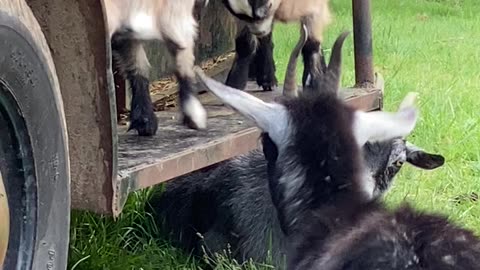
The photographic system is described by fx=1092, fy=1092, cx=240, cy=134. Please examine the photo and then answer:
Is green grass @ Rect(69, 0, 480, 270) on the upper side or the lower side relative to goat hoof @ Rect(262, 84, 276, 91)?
lower

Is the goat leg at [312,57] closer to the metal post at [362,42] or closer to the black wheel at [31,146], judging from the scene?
the metal post at [362,42]

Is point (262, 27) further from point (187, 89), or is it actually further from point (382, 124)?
point (382, 124)

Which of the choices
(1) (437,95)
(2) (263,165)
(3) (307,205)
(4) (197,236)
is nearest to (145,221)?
(4) (197,236)

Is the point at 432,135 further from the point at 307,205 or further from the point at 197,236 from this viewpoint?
the point at 307,205

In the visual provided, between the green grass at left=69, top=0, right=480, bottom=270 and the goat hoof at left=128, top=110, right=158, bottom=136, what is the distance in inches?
27.0

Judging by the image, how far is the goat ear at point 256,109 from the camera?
4.10 metres

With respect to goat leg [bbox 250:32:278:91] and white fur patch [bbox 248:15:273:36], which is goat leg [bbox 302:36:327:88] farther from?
white fur patch [bbox 248:15:273:36]

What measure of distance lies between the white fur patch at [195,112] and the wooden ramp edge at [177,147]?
0.04 meters

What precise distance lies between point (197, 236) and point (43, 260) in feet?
7.18

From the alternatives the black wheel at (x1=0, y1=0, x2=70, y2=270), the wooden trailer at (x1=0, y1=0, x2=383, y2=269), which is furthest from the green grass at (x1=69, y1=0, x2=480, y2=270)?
the black wheel at (x1=0, y1=0, x2=70, y2=270)

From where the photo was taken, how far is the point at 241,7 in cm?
522

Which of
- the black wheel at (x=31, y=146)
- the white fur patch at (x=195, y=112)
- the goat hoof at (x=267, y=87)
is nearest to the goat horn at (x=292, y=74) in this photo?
the white fur patch at (x=195, y=112)

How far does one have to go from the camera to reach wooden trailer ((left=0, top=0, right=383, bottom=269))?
10.2ft

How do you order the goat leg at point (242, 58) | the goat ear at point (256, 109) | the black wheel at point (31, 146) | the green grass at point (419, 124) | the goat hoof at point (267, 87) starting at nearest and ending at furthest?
the black wheel at point (31, 146) < the goat ear at point (256, 109) < the green grass at point (419, 124) < the goat leg at point (242, 58) < the goat hoof at point (267, 87)
